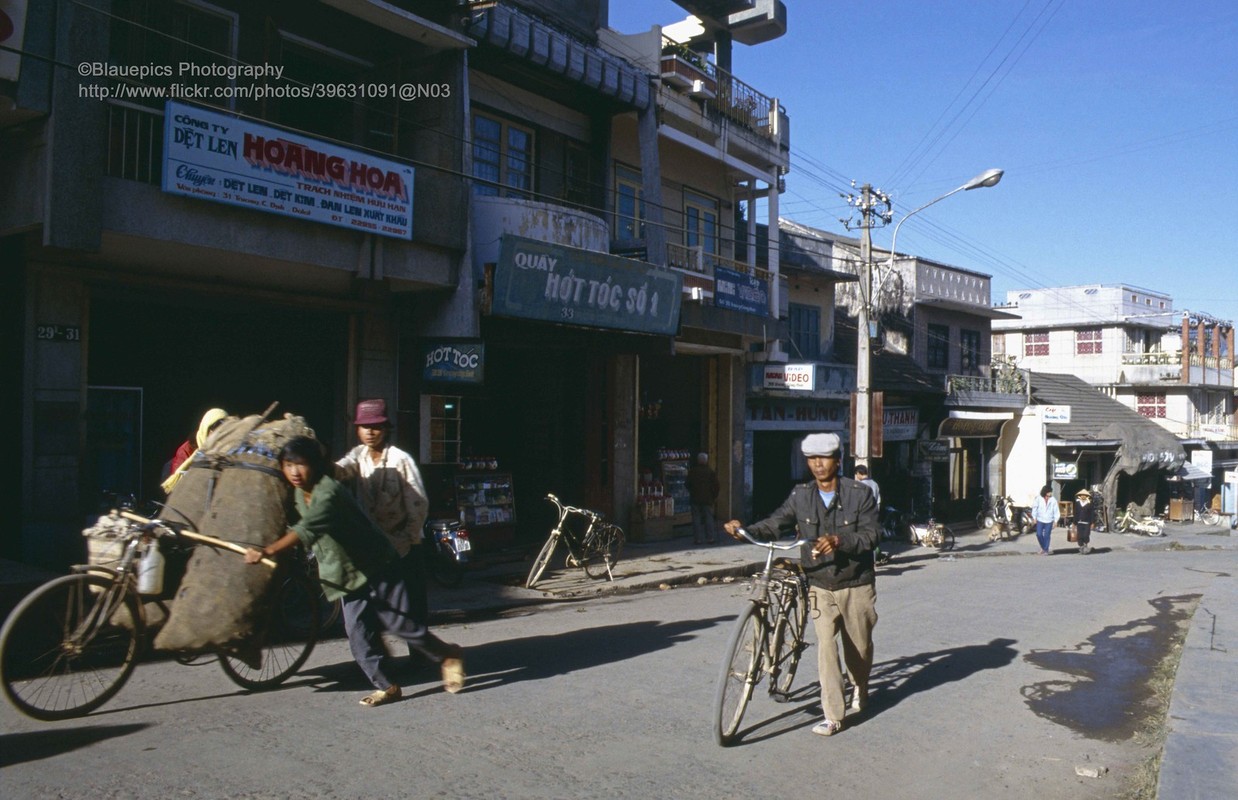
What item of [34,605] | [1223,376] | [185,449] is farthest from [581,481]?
[1223,376]

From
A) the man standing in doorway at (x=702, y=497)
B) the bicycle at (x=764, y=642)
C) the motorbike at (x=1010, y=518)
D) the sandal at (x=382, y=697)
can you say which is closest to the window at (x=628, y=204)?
the man standing in doorway at (x=702, y=497)

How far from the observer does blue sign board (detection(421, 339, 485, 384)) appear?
43.9 feet

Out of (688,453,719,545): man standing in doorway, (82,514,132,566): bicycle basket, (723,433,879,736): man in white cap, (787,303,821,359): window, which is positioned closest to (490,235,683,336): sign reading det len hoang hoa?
(688,453,719,545): man standing in doorway

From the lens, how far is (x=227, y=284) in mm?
12102

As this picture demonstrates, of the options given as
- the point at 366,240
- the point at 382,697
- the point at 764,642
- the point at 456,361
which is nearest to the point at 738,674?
the point at 764,642

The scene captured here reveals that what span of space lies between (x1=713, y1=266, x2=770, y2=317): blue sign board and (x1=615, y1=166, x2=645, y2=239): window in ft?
5.77

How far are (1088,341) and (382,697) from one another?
45.7 m

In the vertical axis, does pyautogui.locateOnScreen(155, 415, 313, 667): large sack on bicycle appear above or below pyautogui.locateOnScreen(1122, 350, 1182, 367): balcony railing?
below

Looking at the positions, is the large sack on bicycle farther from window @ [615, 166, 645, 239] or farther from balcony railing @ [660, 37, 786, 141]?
balcony railing @ [660, 37, 786, 141]

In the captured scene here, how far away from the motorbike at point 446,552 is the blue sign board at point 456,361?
2052mm

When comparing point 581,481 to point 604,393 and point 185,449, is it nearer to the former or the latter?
point 604,393

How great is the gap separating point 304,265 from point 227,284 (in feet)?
3.78

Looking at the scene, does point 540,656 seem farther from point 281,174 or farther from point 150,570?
point 281,174

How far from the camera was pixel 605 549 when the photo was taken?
1346 centimetres
